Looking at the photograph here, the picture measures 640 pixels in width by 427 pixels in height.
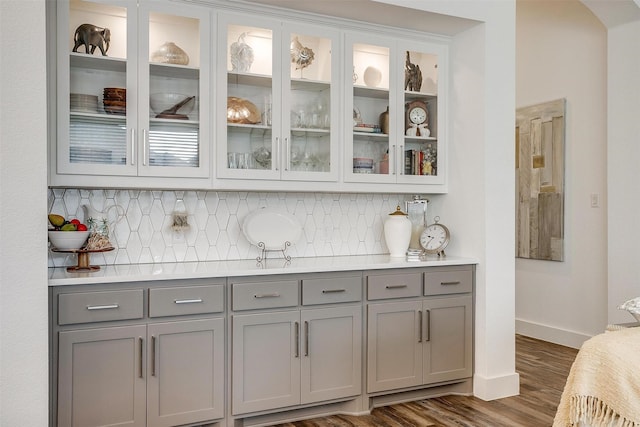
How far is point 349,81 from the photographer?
11.2ft

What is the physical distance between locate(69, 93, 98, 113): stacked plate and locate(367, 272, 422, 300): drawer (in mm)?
1783

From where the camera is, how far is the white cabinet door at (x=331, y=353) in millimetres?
3006

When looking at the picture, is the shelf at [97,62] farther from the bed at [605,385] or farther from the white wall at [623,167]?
the white wall at [623,167]

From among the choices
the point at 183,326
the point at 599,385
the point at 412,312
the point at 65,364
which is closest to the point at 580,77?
the point at 412,312

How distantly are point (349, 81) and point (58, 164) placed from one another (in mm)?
1764

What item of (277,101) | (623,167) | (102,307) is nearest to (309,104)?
(277,101)

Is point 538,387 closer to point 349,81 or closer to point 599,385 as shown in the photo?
point 599,385

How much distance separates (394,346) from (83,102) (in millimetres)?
2218

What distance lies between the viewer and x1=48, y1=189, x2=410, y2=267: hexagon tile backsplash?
122 inches

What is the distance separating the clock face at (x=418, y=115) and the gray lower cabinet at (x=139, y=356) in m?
1.77

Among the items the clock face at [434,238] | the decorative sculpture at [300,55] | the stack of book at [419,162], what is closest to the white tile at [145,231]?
the decorative sculpture at [300,55]

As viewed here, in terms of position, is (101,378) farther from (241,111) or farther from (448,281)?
(448,281)

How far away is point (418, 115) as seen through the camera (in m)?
3.67
